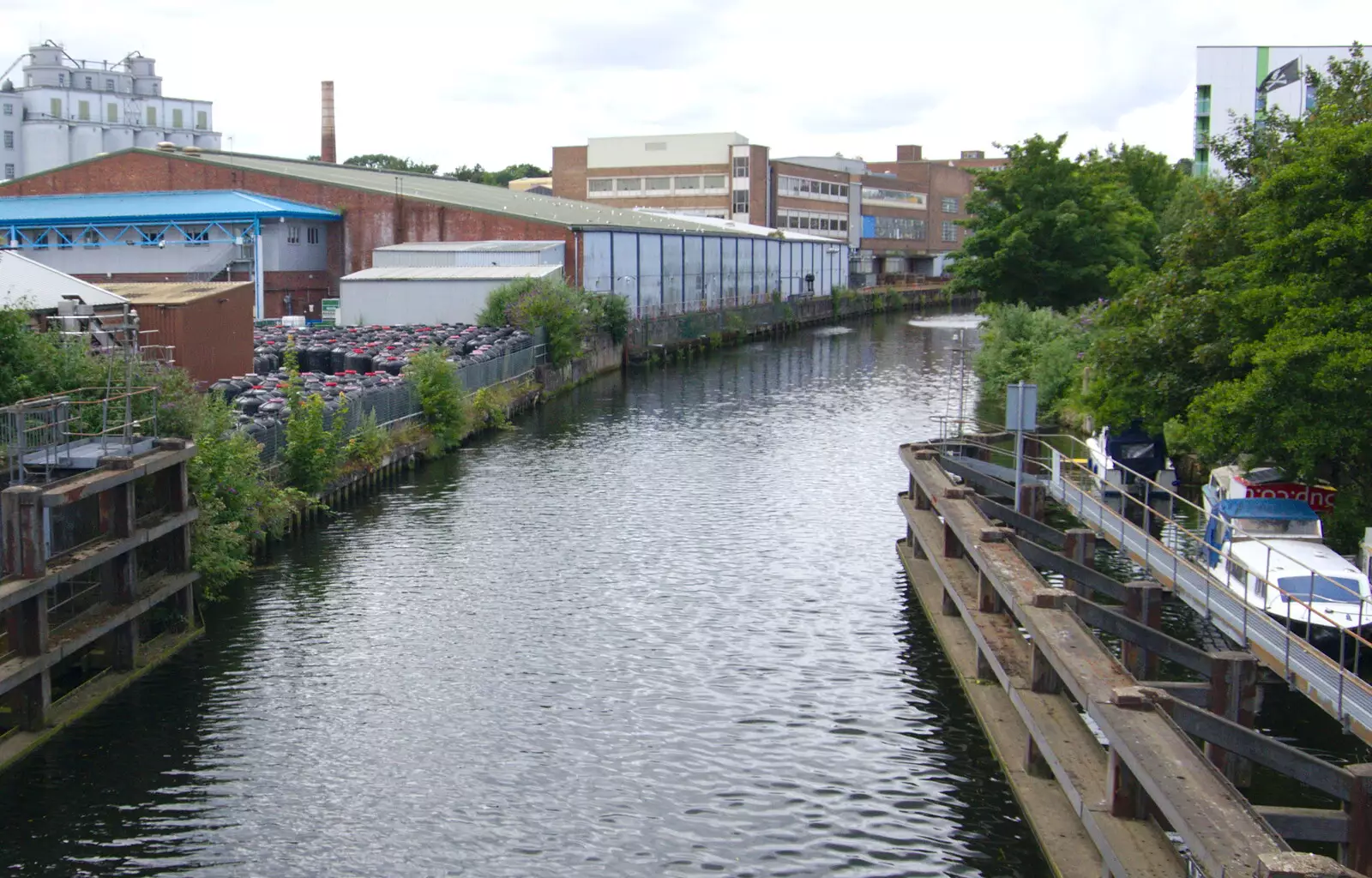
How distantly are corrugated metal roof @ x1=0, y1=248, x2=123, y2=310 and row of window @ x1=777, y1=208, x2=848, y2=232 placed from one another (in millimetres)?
99751

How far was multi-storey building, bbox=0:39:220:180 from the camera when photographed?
14188cm

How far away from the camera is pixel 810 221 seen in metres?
136

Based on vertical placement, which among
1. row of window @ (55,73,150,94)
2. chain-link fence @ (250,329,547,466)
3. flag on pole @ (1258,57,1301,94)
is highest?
row of window @ (55,73,150,94)

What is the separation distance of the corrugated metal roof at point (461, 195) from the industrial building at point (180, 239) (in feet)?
13.8

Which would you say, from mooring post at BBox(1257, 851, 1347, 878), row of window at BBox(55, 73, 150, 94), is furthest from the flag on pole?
row of window at BBox(55, 73, 150, 94)

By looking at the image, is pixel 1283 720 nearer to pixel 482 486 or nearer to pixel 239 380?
pixel 482 486

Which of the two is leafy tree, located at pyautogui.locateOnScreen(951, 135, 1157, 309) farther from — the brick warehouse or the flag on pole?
the flag on pole

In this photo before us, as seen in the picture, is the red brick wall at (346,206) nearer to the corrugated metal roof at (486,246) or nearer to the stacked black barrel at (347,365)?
the corrugated metal roof at (486,246)

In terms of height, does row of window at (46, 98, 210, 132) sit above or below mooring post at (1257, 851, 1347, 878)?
above

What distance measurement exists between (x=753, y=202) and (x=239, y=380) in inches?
3600

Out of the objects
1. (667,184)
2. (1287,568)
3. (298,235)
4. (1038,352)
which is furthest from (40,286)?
(667,184)

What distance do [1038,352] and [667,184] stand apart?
7941 centimetres

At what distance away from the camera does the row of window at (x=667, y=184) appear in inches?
5039

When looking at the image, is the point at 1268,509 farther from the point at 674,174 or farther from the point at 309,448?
the point at 674,174
